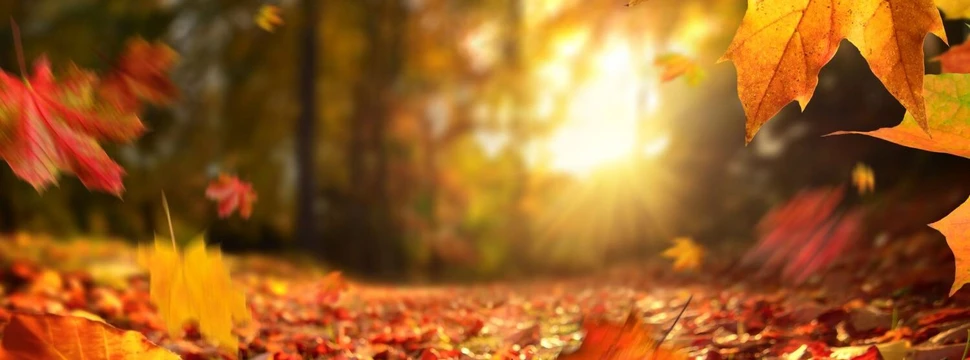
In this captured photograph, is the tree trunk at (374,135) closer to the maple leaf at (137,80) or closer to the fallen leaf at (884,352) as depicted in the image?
the maple leaf at (137,80)

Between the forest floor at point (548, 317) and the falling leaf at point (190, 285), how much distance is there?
0.08m

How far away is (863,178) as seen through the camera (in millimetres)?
4410

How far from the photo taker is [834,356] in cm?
137

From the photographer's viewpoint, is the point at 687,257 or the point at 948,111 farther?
the point at 687,257

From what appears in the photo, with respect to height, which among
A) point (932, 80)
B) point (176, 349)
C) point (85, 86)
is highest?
point (85, 86)

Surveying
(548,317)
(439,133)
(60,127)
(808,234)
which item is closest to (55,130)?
(60,127)

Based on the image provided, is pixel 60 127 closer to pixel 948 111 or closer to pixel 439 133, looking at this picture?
pixel 948 111

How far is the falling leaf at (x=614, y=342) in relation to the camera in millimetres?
1269

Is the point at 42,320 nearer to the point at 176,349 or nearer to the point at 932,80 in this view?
the point at 176,349

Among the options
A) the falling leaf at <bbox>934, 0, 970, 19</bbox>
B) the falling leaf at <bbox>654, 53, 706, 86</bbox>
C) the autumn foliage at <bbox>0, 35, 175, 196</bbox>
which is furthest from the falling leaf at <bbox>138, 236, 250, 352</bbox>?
the falling leaf at <bbox>934, 0, 970, 19</bbox>

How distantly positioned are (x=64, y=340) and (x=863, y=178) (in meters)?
4.51

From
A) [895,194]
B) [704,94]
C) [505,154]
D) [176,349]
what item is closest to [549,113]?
[505,154]

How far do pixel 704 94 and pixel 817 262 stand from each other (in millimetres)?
4286

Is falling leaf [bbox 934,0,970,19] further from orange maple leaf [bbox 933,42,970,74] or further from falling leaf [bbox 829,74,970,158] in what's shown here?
falling leaf [bbox 829,74,970,158]
